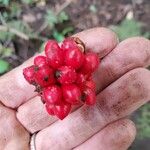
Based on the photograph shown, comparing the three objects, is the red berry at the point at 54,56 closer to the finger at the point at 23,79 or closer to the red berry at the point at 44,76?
the red berry at the point at 44,76

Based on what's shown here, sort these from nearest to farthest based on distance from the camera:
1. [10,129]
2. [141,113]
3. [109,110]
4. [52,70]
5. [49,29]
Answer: [52,70] < [109,110] < [10,129] < [141,113] < [49,29]

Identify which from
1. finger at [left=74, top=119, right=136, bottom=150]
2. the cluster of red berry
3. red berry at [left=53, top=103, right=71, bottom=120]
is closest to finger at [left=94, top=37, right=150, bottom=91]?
finger at [left=74, top=119, right=136, bottom=150]

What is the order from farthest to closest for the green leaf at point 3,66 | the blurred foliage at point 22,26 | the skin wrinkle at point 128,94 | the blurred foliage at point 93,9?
the blurred foliage at point 93,9, the blurred foliage at point 22,26, the green leaf at point 3,66, the skin wrinkle at point 128,94

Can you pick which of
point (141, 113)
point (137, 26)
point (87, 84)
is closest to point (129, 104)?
point (87, 84)

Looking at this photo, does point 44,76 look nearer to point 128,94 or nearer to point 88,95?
Answer: point 88,95

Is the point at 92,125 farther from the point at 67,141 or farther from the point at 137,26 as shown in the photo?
the point at 137,26

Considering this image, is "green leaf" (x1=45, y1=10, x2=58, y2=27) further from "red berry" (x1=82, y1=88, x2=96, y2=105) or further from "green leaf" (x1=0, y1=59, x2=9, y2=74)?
"red berry" (x1=82, y1=88, x2=96, y2=105)

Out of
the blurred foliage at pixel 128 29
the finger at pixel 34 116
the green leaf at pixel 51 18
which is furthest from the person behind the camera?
the green leaf at pixel 51 18

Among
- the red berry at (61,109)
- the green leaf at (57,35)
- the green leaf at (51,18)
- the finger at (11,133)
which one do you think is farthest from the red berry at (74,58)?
the green leaf at (51,18)
